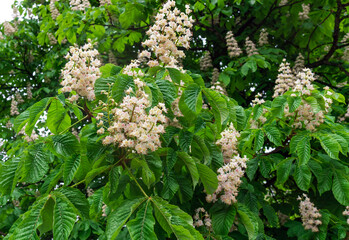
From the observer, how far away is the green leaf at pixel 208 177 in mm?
1753

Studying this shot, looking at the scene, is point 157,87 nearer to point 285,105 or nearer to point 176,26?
point 176,26

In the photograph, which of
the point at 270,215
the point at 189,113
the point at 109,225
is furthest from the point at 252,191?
the point at 109,225

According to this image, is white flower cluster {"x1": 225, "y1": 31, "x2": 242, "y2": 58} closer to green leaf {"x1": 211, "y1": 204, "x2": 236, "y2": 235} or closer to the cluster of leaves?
the cluster of leaves

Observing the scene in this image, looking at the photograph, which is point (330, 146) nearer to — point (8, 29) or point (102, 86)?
point (102, 86)

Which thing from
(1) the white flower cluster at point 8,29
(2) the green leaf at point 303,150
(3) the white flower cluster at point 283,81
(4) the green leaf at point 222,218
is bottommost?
(4) the green leaf at point 222,218

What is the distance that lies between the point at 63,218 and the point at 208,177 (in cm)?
73

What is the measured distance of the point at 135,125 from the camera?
4.91 feet

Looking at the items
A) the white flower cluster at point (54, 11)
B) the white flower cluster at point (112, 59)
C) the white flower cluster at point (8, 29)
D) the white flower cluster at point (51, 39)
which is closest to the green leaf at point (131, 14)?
the white flower cluster at point (112, 59)

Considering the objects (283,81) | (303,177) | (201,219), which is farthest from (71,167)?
(283,81)

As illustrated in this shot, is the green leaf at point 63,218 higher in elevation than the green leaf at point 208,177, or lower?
higher

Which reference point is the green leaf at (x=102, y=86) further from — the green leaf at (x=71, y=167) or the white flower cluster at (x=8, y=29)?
the white flower cluster at (x=8, y=29)

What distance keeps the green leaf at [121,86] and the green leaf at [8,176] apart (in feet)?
1.83

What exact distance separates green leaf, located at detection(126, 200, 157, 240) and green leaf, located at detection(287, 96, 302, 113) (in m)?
1.38

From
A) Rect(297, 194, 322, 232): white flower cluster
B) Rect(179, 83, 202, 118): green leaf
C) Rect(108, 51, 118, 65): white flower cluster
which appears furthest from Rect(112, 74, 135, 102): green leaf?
Rect(108, 51, 118, 65): white flower cluster
